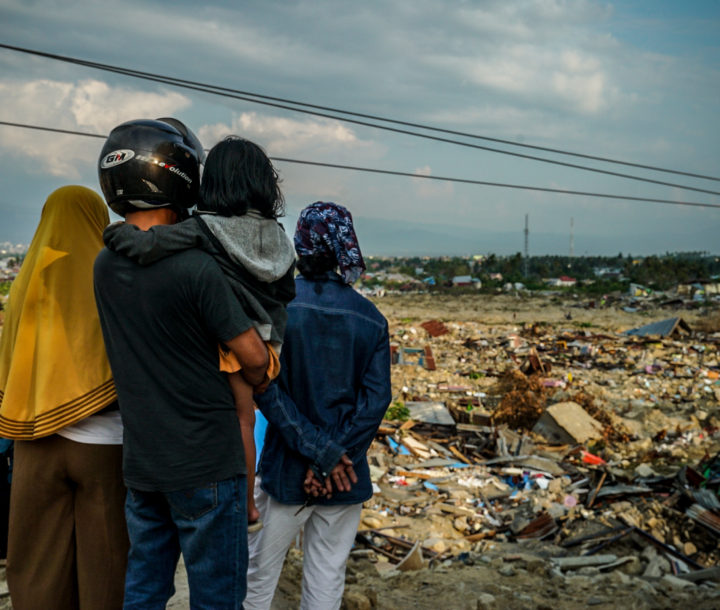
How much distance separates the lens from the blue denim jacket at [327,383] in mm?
2293

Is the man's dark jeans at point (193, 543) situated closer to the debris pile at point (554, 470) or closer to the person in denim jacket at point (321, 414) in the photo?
the person in denim jacket at point (321, 414)

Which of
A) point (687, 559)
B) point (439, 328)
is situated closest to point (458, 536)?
point (687, 559)

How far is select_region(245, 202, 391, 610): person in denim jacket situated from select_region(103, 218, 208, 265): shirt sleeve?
2.28 ft

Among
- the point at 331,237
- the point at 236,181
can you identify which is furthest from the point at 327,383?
the point at 236,181

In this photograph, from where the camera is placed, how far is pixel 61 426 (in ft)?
6.23

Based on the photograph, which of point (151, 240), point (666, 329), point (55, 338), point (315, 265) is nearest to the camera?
point (151, 240)

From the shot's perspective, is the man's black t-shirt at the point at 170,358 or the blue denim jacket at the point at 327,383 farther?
the blue denim jacket at the point at 327,383

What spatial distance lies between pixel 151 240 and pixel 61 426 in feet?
2.42

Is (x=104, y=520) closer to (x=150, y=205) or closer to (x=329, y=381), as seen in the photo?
(x=329, y=381)

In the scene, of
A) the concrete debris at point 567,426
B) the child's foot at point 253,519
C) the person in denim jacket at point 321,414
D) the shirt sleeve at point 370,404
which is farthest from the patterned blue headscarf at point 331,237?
the concrete debris at point 567,426

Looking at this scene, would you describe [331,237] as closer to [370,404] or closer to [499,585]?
[370,404]

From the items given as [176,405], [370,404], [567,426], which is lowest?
[567,426]

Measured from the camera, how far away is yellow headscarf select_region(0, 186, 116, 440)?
6.31 ft

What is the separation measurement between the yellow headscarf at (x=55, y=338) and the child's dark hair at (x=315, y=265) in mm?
797
